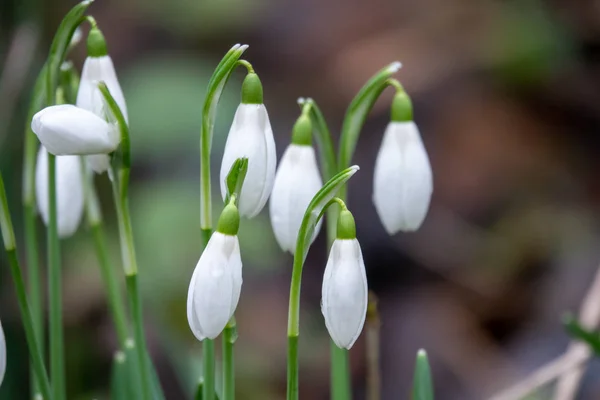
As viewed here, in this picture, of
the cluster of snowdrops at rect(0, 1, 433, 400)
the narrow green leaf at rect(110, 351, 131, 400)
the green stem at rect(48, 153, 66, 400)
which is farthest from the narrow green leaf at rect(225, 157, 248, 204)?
the narrow green leaf at rect(110, 351, 131, 400)

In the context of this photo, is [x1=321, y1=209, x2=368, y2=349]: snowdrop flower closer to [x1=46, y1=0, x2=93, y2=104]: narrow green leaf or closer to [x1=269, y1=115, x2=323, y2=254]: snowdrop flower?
[x1=269, y1=115, x2=323, y2=254]: snowdrop flower

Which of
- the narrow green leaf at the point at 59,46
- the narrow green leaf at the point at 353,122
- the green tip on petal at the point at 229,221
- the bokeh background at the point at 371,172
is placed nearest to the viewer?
the green tip on petal at the point at 229,221

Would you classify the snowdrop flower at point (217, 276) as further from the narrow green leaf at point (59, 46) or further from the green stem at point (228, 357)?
the narrow green leaf at point (59, 46)

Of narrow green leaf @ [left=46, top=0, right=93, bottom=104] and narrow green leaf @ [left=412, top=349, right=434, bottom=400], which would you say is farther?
narrow green leaf @ [left=412, top=349, right=434, bottom=400]

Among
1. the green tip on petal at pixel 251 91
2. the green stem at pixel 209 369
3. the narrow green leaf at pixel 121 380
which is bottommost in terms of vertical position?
the narrow green leaf at pixel 121 380

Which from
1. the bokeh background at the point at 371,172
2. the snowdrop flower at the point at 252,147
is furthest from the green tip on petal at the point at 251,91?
the bokeh background at the point at 371,172
